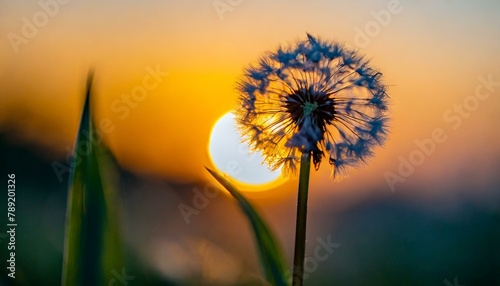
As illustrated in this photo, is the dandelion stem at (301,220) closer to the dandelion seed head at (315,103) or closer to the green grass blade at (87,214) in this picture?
the dandelion seed head at (315,103)

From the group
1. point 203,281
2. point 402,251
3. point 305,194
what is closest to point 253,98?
point 305,194

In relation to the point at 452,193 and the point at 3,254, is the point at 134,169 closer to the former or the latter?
the point at 3,254

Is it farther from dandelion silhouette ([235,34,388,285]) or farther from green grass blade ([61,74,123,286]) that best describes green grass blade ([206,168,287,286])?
green grass blade ([61,74,123,286])

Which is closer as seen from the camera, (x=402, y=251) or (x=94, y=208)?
(x=94, y=208)

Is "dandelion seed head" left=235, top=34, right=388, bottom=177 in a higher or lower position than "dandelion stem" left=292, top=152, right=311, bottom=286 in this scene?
higher

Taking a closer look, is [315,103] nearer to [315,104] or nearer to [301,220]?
[315,104]

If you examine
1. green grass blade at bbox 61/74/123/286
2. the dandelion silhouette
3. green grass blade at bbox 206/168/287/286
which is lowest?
green grass blade at bbox 206/168/287/286

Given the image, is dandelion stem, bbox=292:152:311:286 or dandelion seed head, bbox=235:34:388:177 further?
dandelion seed head, bbox=235:34:388:177

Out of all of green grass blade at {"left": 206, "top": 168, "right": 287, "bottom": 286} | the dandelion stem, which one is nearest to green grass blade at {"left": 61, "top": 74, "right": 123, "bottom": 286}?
green grass blade at {"left": 206, "top": 168, "right": 287, "bottom": 286}
